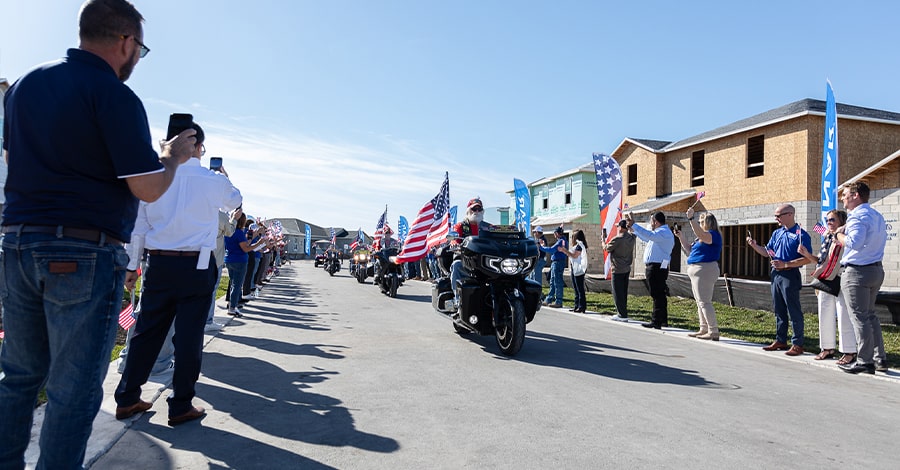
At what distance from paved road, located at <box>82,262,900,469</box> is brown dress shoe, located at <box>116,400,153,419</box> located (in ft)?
0.27

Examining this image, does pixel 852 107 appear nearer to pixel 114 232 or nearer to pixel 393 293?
pixel 393 293

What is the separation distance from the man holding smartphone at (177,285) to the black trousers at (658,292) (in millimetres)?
7791

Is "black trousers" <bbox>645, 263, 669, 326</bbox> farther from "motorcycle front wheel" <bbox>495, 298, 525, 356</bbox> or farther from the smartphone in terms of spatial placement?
the smartphone

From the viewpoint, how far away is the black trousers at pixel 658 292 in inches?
383

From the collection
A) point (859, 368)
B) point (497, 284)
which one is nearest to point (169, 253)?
point (497, 284)

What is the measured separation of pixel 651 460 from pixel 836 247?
5.23m

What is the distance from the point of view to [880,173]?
734 inches

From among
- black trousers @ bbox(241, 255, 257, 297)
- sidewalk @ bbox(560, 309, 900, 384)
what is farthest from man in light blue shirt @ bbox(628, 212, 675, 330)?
black trousers @ bbox(241, 255, 257, 297)

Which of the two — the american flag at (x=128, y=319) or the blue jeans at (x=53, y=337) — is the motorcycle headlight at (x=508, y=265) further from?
the blue jeans at (x=53, y=337)

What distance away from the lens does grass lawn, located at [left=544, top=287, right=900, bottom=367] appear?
845cm

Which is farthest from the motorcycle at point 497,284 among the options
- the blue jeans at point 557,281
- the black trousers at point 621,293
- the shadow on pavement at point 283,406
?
the blue jeans at point 557,281

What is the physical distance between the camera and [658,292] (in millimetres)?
9883

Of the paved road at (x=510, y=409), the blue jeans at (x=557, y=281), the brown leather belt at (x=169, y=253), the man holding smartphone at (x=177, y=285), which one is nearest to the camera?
the paved road at (x=510, y=409)

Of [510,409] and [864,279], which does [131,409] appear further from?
[864,279]
